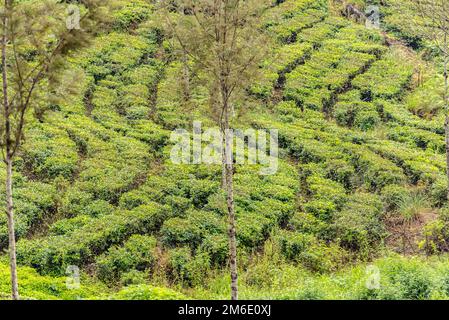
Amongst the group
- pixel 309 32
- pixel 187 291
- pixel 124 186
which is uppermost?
pixel 309 32

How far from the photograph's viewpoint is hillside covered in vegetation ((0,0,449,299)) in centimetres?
1748

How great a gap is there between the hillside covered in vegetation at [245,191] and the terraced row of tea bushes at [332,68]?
0.15 meters

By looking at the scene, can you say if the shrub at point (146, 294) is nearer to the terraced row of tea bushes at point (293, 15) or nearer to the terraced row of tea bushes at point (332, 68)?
the terraced row of tea bushes at point (332, 68)

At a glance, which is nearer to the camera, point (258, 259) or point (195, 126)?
point (258, 259)

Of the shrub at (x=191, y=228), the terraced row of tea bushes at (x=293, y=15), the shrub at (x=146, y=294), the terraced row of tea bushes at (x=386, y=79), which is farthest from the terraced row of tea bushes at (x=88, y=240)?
the terraced row of tea bushes at (x=293, y=15)

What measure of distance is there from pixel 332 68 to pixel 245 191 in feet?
54.9

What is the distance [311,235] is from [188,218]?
15.2 feet

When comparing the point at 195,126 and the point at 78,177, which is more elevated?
the point at 195,126

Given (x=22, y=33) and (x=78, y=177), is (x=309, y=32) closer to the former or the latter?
(x=78, y=177)

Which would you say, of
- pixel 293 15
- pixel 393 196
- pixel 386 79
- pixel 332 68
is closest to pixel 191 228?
pixel 393 196

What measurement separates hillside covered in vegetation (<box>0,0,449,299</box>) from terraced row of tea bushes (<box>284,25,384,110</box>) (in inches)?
5.7

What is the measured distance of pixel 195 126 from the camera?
28422 millimetres

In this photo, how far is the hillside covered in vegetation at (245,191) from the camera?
17.5m
